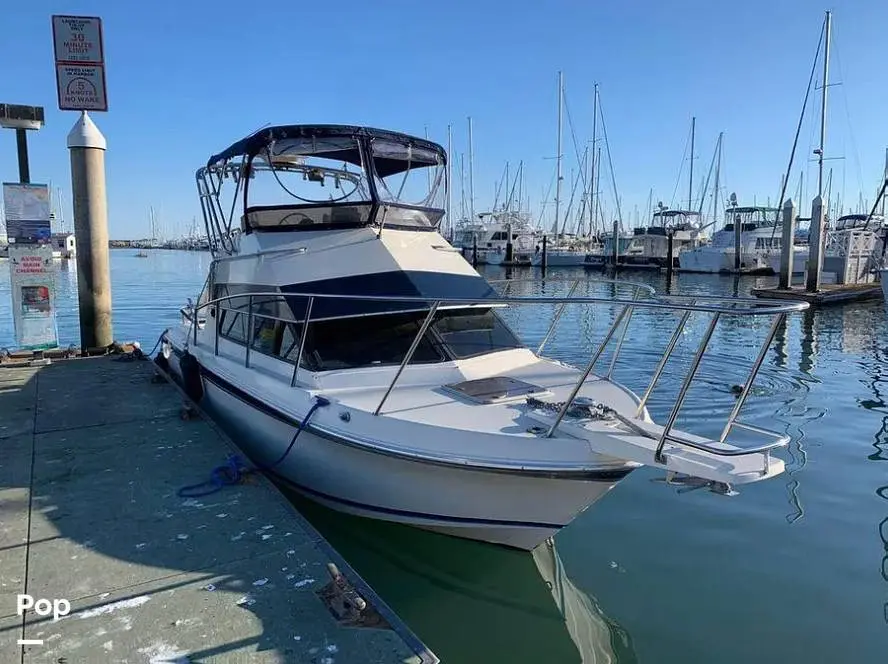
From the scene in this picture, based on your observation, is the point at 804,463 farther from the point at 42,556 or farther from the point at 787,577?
the point at 42,556

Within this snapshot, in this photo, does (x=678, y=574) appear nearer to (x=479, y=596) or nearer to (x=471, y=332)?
(x=479, y=596)

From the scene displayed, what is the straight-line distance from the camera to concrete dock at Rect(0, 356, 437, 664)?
9.53ft

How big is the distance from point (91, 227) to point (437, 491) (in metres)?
8.84

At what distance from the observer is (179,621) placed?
10.1ft

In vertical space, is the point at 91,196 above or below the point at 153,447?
above

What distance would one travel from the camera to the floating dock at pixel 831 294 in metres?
21.7

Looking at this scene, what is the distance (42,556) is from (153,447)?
1884 mm

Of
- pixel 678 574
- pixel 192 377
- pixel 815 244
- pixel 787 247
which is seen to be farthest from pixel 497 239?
pixel 678 574

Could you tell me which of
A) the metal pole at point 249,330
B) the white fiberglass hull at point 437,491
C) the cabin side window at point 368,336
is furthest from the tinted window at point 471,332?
the metal pole at point 249,330

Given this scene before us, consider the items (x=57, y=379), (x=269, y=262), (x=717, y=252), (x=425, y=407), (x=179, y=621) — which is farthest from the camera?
(x=717, y=252)

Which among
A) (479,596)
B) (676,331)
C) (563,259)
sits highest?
(676,331)

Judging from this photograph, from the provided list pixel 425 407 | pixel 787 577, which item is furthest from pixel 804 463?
pixel 425 407

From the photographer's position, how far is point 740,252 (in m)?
39.3

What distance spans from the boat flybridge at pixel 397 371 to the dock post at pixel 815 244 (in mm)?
18989
